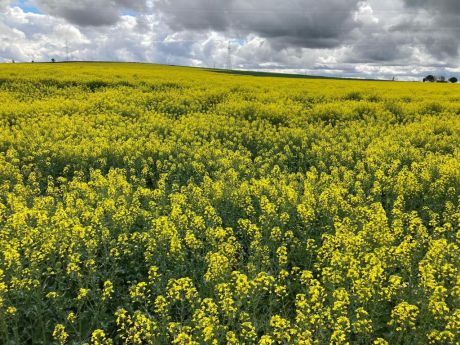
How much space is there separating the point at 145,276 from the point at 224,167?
17.7 feet

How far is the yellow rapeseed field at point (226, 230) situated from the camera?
179 inches

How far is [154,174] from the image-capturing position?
11.6 m

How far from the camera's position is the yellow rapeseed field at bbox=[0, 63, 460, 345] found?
15.0ft

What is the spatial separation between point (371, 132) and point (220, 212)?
920 centimetres

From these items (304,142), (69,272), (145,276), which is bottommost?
(145,276)

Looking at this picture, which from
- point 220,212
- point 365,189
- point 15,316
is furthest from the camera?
point 365,189

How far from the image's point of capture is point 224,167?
11.1 m

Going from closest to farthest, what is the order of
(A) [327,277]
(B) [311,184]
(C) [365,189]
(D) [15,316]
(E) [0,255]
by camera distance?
(D) [15,316] < (A) [327,277] < (E) [0,255] < (B) [311,184] < (C) [365,189]

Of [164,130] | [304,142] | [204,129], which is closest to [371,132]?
[304,142]

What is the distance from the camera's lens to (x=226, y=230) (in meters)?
6.49

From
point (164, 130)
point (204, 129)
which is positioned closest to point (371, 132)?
point (204, 129)

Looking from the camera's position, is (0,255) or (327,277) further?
(0,255)

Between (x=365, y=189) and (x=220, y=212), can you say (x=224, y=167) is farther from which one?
(x=365, y=189)

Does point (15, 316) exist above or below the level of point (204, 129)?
below
